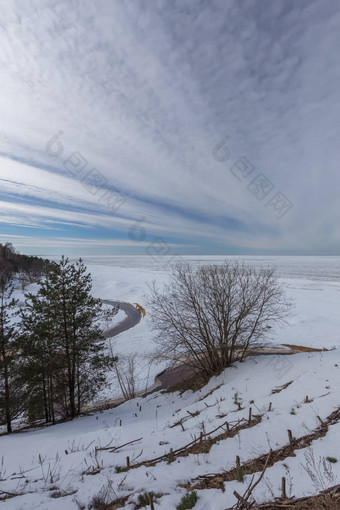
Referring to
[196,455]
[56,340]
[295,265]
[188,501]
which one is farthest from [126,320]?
[295,265]

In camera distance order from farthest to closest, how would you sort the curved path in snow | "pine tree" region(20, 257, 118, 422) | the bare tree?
the curved path in snow, the bare tree, "pine tree" region(20, 257, 118, 422)

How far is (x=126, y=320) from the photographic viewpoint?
36375 millimetres

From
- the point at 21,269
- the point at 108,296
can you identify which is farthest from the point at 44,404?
the point at 21,269

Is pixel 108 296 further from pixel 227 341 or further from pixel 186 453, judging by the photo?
pixel 186 453

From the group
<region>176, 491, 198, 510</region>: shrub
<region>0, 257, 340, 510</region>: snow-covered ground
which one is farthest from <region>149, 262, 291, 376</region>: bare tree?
<region>176, 491, 198, 510</region>: shrub

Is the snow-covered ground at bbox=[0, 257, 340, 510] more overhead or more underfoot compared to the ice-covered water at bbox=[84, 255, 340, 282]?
more underfoot

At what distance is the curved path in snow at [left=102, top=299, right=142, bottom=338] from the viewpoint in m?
31.3

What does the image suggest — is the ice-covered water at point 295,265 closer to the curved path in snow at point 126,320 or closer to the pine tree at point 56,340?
the pine tree at point 56,340

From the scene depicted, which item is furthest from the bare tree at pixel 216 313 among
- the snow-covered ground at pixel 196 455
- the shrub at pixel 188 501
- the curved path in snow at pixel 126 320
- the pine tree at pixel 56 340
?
the curved path in snow at pixel 126 320

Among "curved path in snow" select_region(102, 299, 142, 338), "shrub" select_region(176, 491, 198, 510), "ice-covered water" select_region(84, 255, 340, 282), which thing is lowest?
"curved path in snow" select_region(102, 299, 142, 338)

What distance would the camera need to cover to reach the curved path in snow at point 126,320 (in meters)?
31.3

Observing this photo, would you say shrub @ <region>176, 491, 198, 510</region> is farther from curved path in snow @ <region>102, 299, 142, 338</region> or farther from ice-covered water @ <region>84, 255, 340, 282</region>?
curved path in snow @ <region>102, 299, 142, 338</region>

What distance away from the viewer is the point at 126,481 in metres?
3.75

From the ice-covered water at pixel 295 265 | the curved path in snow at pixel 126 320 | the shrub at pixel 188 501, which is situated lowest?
the curved path in snow at pixel 126 320
